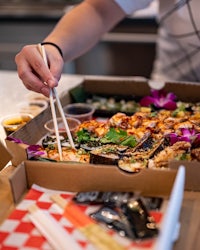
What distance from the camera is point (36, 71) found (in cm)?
111

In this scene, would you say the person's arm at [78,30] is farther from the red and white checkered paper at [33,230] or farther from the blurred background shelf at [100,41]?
the blurred background shelf at [100,41]

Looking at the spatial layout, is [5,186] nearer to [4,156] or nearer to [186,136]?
[4,156]

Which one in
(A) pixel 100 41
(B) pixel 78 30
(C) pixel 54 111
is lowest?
(A) pixel 100 41

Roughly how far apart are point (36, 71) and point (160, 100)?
1.36 feet

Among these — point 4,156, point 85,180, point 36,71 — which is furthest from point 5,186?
point 36,71

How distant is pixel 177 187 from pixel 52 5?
100 inches

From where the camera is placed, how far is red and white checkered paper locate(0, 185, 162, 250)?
28.0 inches

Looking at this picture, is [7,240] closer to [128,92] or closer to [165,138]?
[165,138]

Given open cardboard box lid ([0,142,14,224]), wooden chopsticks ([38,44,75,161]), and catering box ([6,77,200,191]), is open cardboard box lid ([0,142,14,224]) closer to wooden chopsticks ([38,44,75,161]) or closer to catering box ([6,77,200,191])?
catering box ([6,77,200,191])

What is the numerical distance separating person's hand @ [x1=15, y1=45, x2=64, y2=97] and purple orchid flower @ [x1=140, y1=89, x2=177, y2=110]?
0.32 metres

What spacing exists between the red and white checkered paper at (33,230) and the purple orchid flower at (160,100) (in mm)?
531

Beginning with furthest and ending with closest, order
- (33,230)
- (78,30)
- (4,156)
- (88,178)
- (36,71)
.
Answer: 1. (78,30)
2. (36,71)
3. (4,156)
4. (88,178)
5. (33,230)

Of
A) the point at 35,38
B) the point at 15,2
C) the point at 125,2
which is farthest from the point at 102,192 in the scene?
the point at 15,2

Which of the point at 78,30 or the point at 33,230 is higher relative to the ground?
the point at 78,30
